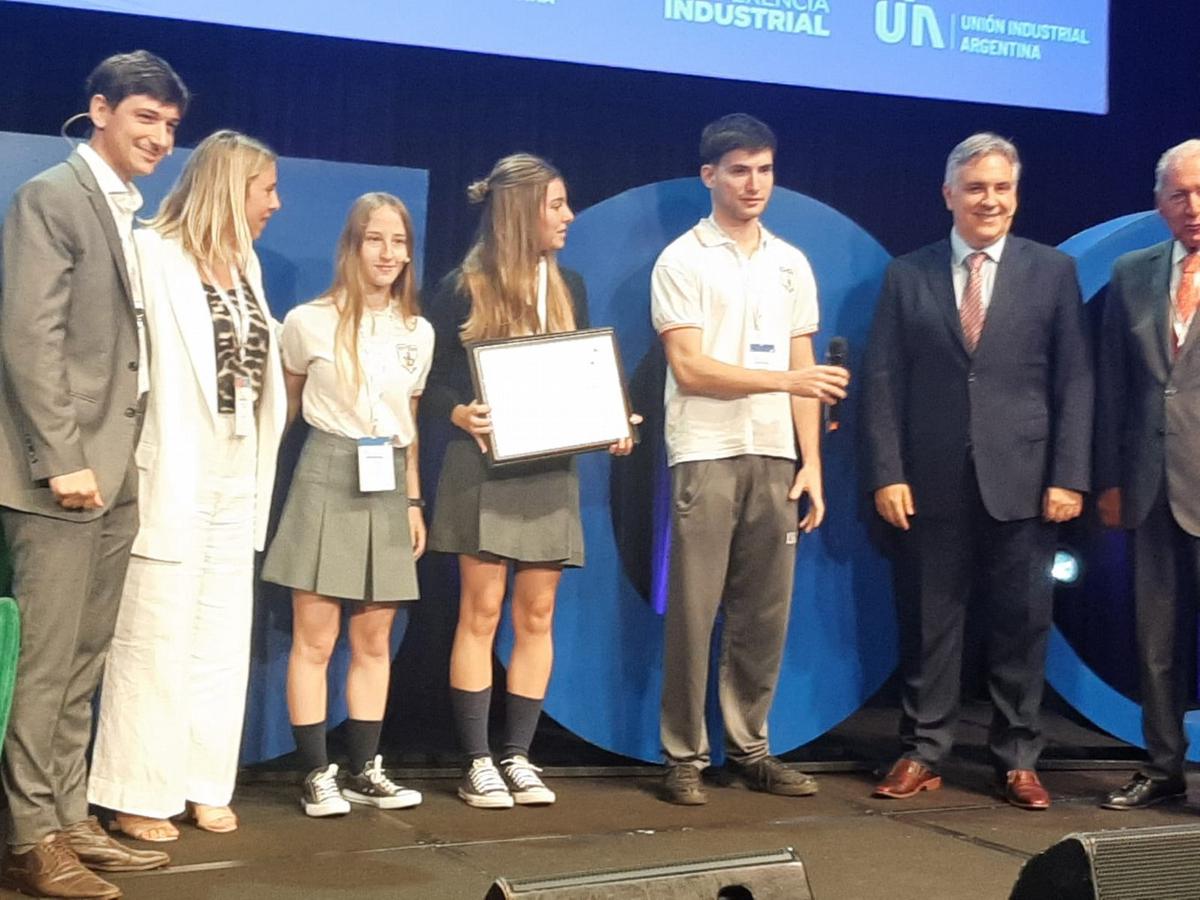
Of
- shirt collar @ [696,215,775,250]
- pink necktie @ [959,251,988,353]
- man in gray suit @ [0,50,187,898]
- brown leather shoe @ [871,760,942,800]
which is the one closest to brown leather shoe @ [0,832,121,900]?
man in gray suit @ [0,50,187,898]

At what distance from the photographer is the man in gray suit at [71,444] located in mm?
3258

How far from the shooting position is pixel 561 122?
482 centimetres

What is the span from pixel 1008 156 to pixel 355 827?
102 inches

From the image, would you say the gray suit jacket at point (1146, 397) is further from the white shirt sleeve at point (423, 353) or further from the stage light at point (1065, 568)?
the white shirt sleeve at point (423, 353)

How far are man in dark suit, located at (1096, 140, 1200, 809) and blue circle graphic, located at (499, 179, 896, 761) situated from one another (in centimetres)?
77

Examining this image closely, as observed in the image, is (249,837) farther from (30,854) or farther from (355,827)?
(30,854)

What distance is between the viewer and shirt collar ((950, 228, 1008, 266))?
458 cm

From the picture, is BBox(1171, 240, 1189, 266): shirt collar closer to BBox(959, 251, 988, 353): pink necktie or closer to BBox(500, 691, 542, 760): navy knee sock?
BBox(959, 251, 988, 353): pink necktie

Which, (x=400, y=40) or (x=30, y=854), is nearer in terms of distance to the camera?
(x=30, y=854)

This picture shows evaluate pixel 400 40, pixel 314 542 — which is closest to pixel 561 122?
pixel 400 40

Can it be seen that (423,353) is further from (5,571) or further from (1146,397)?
(1146,397)

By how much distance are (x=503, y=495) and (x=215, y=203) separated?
1078 millimetres

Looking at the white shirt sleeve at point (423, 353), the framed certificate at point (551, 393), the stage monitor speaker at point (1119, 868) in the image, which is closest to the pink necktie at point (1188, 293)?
the framed certificate at point (551, 393)

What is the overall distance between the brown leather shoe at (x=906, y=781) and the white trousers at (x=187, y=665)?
6.01 ft
